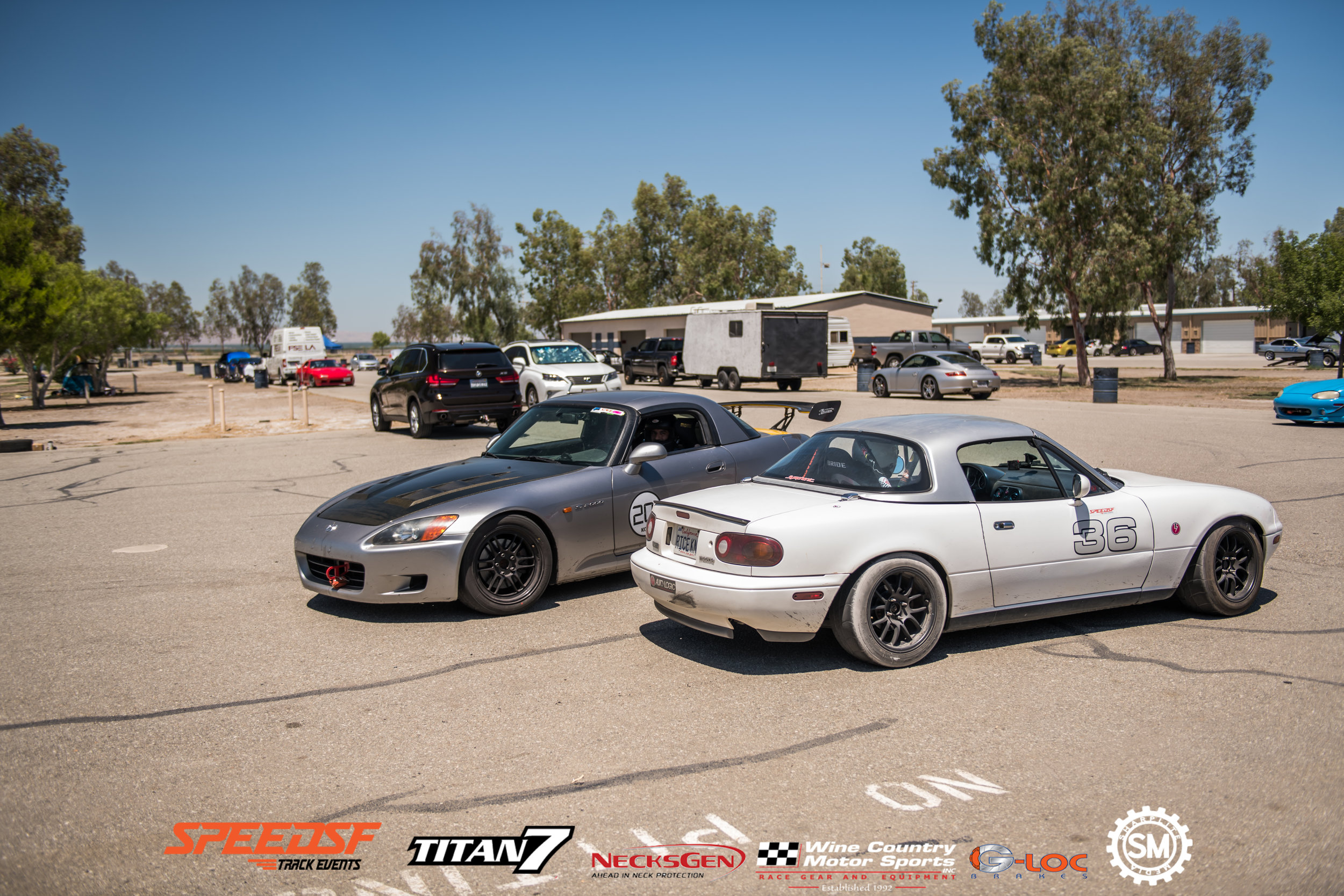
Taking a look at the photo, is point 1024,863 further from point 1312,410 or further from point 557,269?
point 557,269

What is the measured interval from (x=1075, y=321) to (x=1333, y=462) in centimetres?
2504

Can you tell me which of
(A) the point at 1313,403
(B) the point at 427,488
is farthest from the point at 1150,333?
(B) the point at 427,488

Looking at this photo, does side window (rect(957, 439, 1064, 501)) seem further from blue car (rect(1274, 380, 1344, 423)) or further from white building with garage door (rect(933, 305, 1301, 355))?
white building with garage door (rect(933, 305, 1301, 355))

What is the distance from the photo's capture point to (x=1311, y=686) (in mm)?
4703

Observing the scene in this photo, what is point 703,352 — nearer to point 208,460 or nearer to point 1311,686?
Answer: point 208,460

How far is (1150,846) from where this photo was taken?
3.26m

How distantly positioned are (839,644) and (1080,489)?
1.77 m

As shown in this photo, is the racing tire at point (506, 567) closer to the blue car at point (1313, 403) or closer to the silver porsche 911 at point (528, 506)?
the silver porsche 911 at point (528, 506)

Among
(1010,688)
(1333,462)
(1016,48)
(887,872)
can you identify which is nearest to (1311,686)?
(1010,688)

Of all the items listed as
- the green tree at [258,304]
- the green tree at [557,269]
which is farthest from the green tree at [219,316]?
the green tree at [557,269]

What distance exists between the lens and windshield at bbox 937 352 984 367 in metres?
28.6

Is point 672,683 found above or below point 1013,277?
below

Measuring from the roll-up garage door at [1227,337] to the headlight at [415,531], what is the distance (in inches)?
3235

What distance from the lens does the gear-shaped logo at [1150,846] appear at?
10.2 ft
